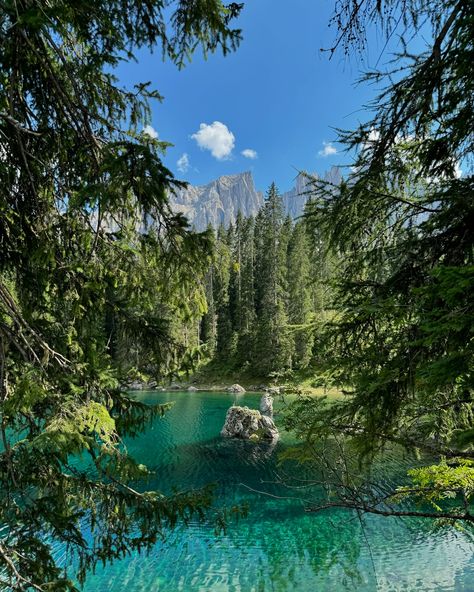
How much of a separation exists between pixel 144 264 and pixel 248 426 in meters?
19.3

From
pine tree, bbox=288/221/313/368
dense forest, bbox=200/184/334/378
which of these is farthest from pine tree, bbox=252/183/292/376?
pine tree, bbox=288/221/313/368

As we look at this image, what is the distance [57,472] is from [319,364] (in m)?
2.97

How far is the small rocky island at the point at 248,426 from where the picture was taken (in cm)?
2095

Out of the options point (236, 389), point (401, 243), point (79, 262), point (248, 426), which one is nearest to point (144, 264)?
point (79, 262)

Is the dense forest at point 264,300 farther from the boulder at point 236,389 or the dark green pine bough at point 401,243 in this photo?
the dark green pine bough at point 401,243

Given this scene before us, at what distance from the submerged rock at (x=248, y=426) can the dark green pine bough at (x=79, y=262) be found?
18.0m

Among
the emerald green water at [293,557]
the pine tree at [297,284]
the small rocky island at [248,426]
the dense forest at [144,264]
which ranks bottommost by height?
the emerald green water at [293,557]

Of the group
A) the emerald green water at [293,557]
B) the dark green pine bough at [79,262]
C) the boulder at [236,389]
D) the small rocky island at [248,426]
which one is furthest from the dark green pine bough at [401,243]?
the boulder at [236,389]

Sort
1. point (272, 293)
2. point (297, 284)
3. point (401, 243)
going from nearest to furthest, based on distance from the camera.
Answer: point (401, 243) < point (272, 293) < point (297, 284)

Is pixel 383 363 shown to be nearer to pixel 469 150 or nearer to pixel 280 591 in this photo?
pixel 469 150

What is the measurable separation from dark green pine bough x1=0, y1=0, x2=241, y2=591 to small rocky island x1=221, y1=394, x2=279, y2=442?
18.0 meters

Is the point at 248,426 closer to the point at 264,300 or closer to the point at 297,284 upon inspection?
the point at 264,300

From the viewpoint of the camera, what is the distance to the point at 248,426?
842 inches

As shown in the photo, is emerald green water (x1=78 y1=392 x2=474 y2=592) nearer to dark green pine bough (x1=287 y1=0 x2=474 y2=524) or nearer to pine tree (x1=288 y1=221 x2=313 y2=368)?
dark green pine bough (x1=287 y1=0 x2=474 y2=524)
